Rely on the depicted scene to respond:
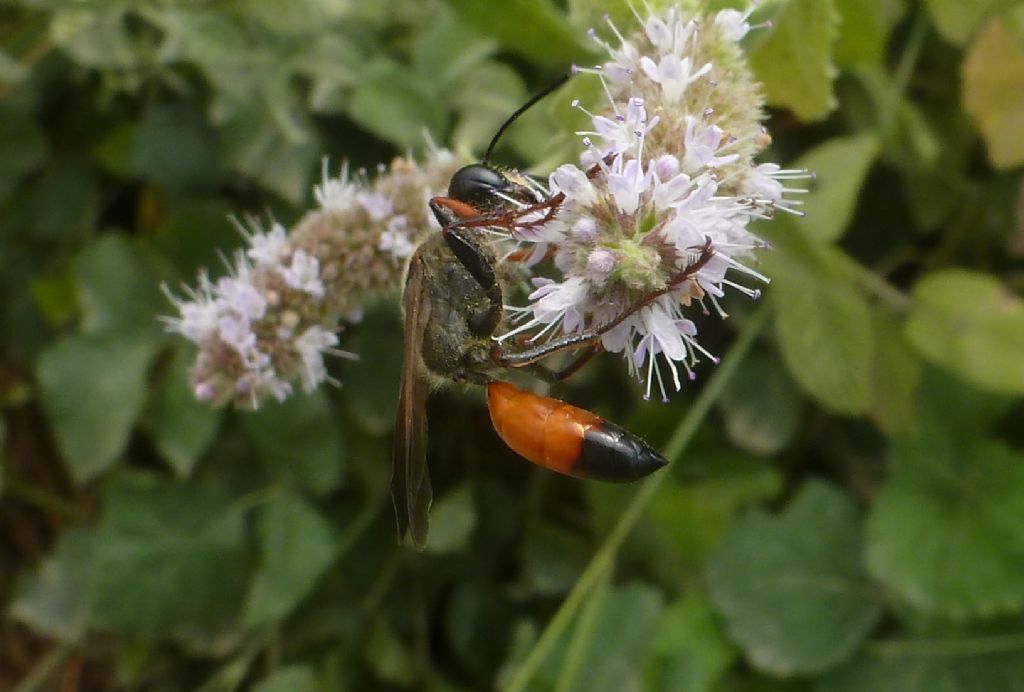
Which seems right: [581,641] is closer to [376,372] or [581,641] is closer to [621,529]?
[621,529]

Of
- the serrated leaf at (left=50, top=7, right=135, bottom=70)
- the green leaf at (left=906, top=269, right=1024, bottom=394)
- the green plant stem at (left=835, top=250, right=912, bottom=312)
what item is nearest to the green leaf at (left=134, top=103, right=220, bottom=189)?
the serrated leaf at (left=50, top=7, right=135, bottom=70)

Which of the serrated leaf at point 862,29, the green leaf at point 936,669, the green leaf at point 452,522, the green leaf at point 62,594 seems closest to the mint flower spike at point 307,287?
the green leaf at point 452,522

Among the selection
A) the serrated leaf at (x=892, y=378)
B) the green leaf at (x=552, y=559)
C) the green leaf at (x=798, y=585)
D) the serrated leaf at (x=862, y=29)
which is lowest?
the green leaf at (x=798, y=585)

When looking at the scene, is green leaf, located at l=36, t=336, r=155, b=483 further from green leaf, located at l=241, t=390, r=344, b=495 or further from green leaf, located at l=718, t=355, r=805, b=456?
green leaf, located at l=718, t=355, r=805, b=456

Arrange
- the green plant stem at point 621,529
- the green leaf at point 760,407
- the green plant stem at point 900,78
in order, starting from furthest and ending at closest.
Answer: the green leaf at point 760,407
the green plant stem at point 900,78
the green plant stem at point 621,529

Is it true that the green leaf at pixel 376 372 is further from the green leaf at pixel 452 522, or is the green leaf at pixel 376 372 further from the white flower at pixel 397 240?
the white flower at pixel 397 240

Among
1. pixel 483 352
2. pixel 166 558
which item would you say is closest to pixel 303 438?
pixel 166 558
